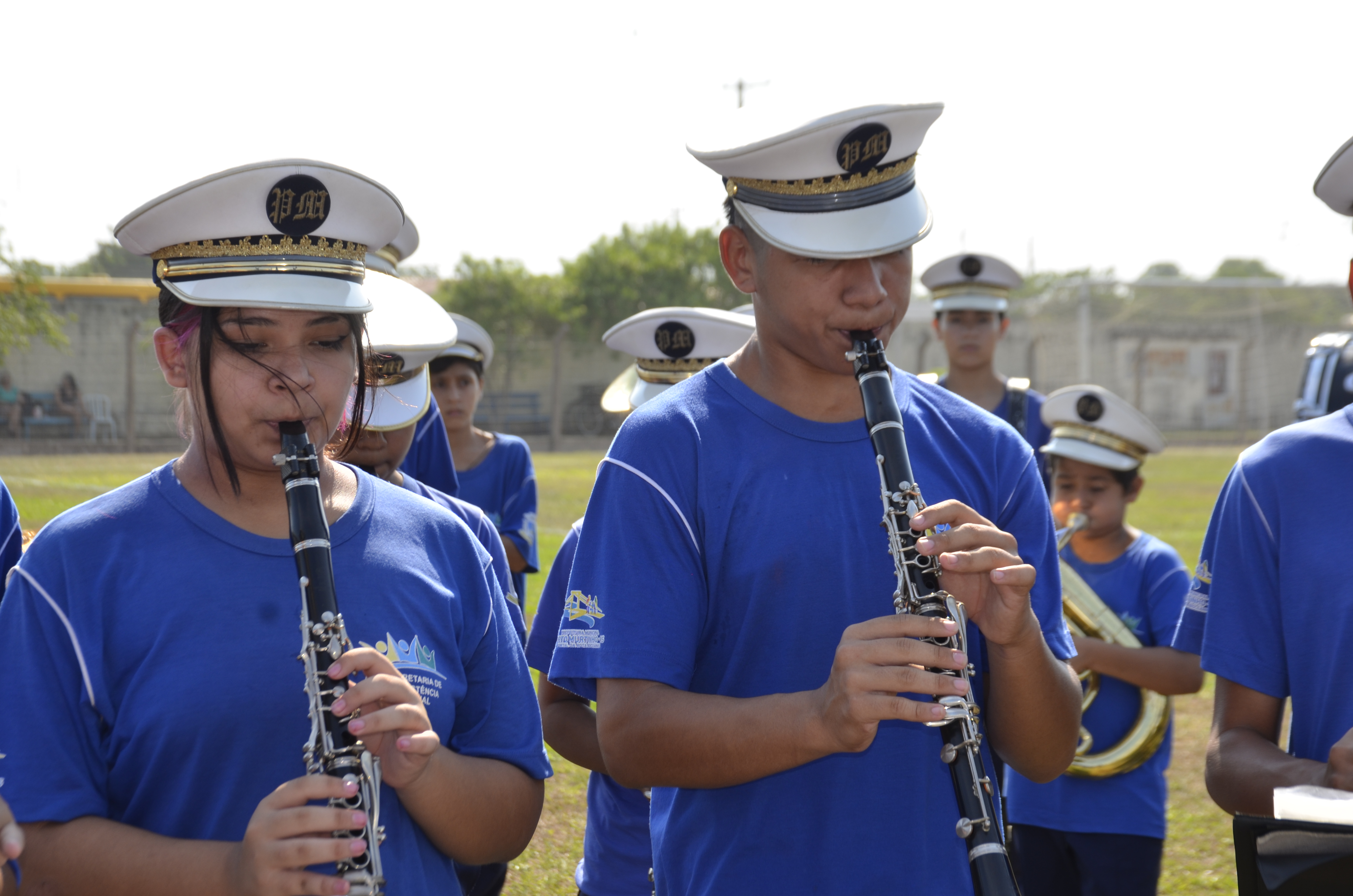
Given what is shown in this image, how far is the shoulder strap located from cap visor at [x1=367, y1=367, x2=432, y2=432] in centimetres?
320

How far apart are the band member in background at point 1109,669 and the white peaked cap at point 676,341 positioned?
5.31 ft

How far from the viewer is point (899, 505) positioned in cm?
205

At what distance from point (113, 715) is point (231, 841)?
27 centimetres

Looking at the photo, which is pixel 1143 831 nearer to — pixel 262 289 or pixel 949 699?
pixel 949 699

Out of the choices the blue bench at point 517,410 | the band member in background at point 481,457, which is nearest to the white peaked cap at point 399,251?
the band member in background at point 481,457

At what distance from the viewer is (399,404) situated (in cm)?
370

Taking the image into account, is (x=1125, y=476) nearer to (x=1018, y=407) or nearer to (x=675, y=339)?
(x=1018, y=407)

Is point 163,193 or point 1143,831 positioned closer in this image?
point 163,193

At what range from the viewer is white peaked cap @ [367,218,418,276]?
4719 millimetres

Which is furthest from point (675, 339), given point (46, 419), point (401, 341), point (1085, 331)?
point (1085, 331)

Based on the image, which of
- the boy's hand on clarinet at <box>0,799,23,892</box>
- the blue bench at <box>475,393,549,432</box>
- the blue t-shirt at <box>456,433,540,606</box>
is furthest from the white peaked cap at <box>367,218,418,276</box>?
the blue bench at <box>475,393,549,432</box>

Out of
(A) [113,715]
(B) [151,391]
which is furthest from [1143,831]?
(B) [151,391]

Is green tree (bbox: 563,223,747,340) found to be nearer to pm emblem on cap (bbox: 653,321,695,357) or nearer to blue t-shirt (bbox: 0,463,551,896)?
pm emblem on cap (bbox: 653,321,695,357)

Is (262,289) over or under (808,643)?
over
